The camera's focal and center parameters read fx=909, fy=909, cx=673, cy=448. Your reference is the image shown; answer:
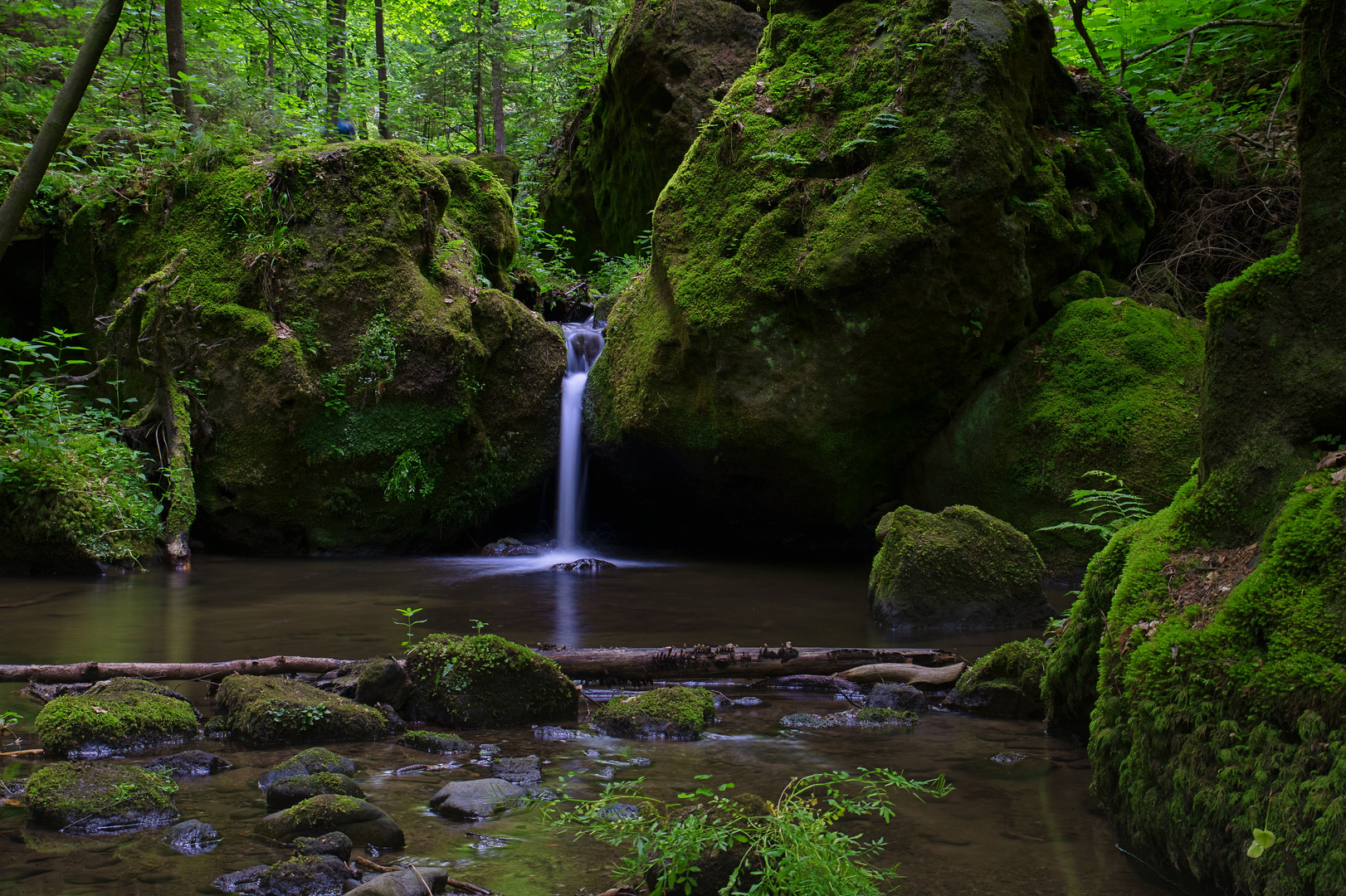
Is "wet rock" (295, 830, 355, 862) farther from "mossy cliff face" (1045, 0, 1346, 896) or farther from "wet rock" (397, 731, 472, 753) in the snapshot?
"mossy cliff face" (1045, 0, 1346, 896)

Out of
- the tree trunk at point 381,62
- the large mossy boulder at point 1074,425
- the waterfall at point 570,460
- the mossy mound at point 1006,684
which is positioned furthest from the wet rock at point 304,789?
the tree trunk at point 381,62

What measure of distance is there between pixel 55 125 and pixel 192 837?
2.94m

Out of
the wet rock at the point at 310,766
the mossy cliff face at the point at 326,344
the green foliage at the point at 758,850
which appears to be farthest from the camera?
the mossy cliff face at the point at 326,344

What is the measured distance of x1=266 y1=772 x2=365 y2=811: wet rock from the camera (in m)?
3.41

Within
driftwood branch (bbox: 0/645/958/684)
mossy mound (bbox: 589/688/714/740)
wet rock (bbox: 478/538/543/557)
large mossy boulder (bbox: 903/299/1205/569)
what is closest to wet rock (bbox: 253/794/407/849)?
mossy mound (bbox: 589/688/714/740)

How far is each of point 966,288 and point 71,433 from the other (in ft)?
32.1

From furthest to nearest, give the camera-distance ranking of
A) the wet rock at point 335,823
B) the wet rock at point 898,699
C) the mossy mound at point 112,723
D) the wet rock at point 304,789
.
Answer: the wet rock at point 898,699, the mossy mound at point 112,723, the wet rock at point 304,789, the wet rock at point 335,823

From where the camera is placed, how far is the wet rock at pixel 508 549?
1223 centimetres

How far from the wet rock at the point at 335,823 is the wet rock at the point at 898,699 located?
2.85 m

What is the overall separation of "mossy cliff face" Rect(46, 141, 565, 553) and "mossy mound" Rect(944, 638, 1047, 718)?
316 inches

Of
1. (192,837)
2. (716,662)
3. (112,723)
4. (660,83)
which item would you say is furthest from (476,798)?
(660,83)

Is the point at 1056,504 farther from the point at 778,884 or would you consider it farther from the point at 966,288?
the point at 778,884

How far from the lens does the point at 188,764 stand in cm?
383

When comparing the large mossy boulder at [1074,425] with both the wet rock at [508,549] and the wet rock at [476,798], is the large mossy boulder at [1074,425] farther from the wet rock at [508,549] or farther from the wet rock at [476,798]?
the wet rock at [476,798]
